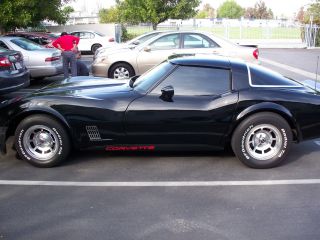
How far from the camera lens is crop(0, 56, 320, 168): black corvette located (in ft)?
17.0

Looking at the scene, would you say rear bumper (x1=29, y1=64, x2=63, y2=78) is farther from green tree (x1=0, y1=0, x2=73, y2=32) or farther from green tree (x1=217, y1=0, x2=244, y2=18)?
green tree (x1=217, y1=0, x2=244, y2=18)

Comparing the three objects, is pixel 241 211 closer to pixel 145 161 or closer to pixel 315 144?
pixel 145 161

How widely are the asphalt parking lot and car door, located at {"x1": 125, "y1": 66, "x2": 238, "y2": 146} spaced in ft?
1.31

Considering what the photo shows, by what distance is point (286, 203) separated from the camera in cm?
430

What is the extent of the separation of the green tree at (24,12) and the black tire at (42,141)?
55.3 ft

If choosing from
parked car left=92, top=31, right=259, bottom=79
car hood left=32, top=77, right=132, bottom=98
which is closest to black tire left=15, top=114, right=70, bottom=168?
car hood left=32, top=77, right=132, bottom=98

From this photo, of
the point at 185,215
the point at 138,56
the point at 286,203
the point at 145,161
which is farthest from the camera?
the point at 138,56

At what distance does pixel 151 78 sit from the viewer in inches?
218

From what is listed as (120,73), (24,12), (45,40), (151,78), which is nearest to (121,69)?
(120,73)

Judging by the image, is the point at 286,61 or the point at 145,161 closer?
the point at 145,161

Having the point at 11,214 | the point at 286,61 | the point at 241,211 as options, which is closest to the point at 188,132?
the point at 241,211

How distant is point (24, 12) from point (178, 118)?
1787cm

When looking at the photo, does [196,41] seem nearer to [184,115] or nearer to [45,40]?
[184,115]

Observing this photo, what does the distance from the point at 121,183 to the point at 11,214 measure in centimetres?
125
